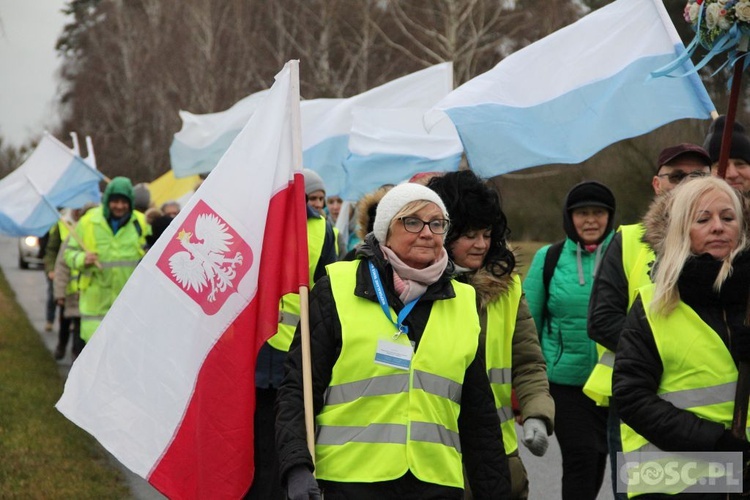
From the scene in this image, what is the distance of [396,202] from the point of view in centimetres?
408

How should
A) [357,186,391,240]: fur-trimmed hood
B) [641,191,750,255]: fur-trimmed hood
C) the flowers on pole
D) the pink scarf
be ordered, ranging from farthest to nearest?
[357,186,391,240]: fur-trimmed hood < the flowers on pole < [641,191,750,255]: fur-trimmed hood < the pink scarf

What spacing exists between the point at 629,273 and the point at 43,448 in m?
4.85

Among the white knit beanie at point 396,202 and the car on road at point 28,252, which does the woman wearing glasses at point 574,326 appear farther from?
the car on road at point 28,252

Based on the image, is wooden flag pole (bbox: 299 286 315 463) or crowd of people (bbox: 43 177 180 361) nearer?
wooden flag pole (bbox: 299 286 315 463)

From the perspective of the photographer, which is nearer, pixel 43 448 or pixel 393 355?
pixel 393 355

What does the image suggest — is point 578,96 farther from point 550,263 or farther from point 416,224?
point 416,224

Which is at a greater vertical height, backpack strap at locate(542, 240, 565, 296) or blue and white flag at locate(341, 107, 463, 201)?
blue and white flag at locate(341, 107, 463, 201)

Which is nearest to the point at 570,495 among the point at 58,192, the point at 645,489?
the point at 645,489

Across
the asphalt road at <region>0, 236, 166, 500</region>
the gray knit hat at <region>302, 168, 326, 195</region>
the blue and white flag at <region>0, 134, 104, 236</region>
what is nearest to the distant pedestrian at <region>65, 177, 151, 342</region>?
the blue and white flag at <region>0, 134, 104, 236</region>

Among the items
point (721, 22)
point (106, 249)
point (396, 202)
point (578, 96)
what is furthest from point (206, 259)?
point (106, 249)

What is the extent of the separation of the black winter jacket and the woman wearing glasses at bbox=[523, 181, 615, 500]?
213cm

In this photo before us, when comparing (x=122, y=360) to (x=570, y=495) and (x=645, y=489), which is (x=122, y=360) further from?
(x=570, y=495)

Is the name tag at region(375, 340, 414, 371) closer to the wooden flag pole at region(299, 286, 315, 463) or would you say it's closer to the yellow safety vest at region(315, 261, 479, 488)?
the yellow safety vest at region(315, 261, 479, 488)

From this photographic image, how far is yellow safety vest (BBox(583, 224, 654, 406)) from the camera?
515 cm
